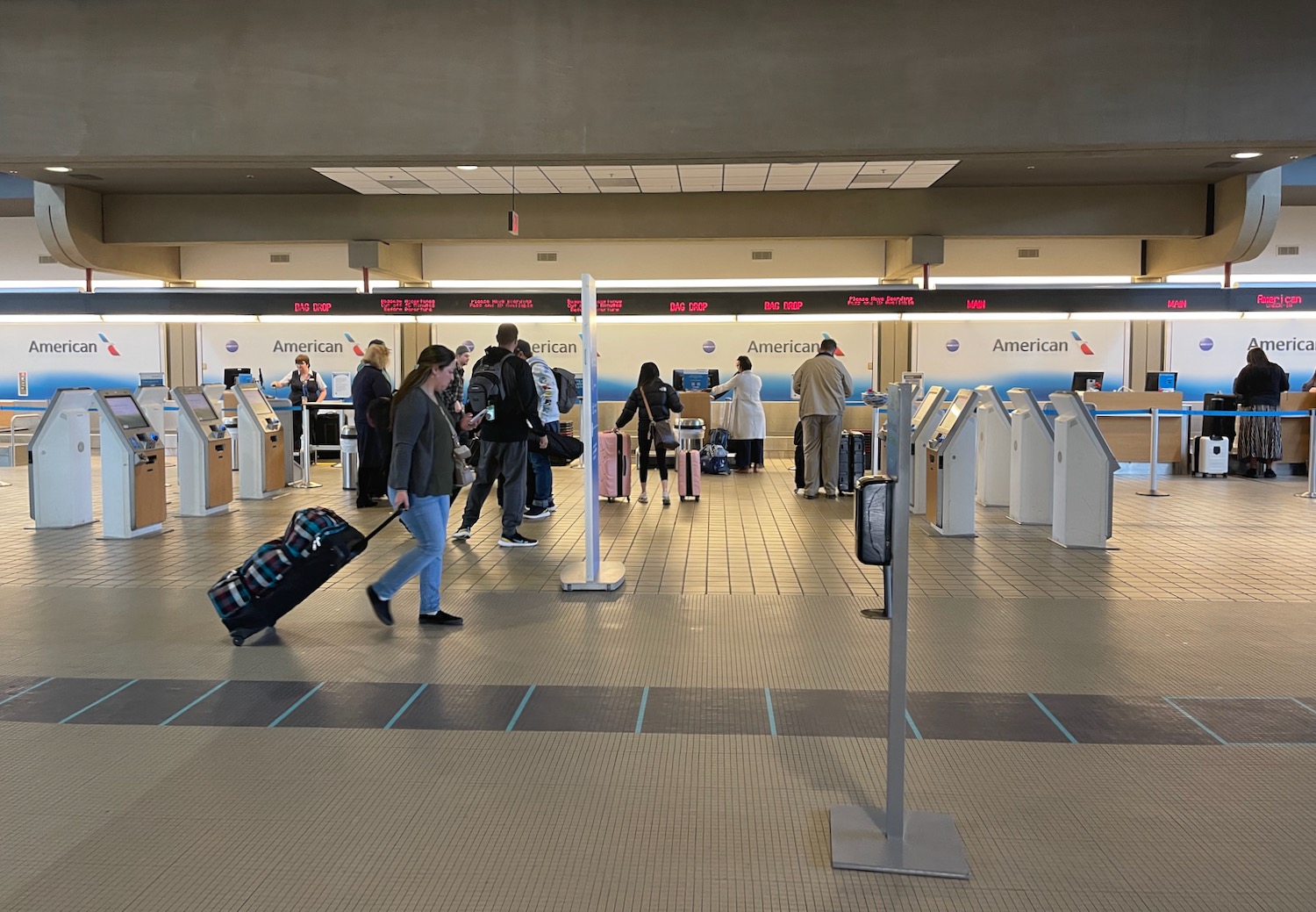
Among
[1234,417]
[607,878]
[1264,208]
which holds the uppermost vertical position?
[1264,208]

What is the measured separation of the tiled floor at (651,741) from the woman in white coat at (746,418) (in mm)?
7121

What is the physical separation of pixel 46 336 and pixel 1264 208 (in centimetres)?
1753

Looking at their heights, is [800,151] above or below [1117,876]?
above

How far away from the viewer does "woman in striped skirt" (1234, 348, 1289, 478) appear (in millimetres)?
13367

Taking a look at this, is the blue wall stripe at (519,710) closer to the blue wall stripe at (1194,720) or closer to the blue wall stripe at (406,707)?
the blue wall stripe at (406,707)

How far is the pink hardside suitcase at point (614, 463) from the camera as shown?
1130 cm

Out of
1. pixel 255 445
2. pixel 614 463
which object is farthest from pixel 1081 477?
pixel 255 445

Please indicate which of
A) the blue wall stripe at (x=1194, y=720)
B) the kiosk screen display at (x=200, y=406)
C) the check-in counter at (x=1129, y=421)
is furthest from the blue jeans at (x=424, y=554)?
the check-in counter at (x=1129, y=421)

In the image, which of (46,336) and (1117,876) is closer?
(1117,876)

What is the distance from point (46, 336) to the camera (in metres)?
16.6

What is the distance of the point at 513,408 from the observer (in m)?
7.98

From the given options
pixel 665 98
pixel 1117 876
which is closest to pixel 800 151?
pixel 665 98

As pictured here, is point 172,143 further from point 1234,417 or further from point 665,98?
point 1234,417

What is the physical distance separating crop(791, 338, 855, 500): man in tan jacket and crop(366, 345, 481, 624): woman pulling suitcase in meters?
6.35
